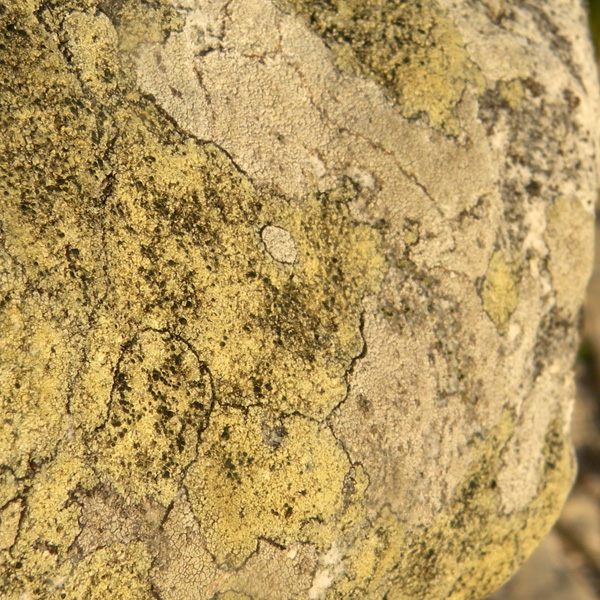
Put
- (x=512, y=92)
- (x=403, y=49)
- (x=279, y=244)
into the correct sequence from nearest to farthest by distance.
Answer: (x=279, y=244) → (x=403, y=49) → (x=512, y=92)

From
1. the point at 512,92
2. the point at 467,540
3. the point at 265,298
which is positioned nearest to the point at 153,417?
the point at 265,298

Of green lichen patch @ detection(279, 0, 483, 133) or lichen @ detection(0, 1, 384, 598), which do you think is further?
green lichen patch @ detection(279, 0, 483, 133)

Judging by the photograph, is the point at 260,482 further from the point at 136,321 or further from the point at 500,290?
the point at 500,290

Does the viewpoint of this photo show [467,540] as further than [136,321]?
Yes

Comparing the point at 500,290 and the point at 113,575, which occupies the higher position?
the point at 500,290

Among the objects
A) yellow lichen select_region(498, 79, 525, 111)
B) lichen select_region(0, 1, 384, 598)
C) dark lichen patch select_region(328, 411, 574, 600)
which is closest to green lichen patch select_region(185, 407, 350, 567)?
lichen select_region(0, 1, 384, 598)

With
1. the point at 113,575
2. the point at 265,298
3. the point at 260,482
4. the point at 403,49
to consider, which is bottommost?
the point at 113,575

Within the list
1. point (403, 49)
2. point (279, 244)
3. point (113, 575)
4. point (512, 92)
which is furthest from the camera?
point (512, 92)

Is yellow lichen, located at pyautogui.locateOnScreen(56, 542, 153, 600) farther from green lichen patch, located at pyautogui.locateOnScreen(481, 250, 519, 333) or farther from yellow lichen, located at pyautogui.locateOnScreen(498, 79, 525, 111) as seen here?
yellow lichen, located at pyautogui.locateOnScreen(498, 79, 525, 111)

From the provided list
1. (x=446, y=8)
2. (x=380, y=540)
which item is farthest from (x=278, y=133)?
(x=380, y=540)
